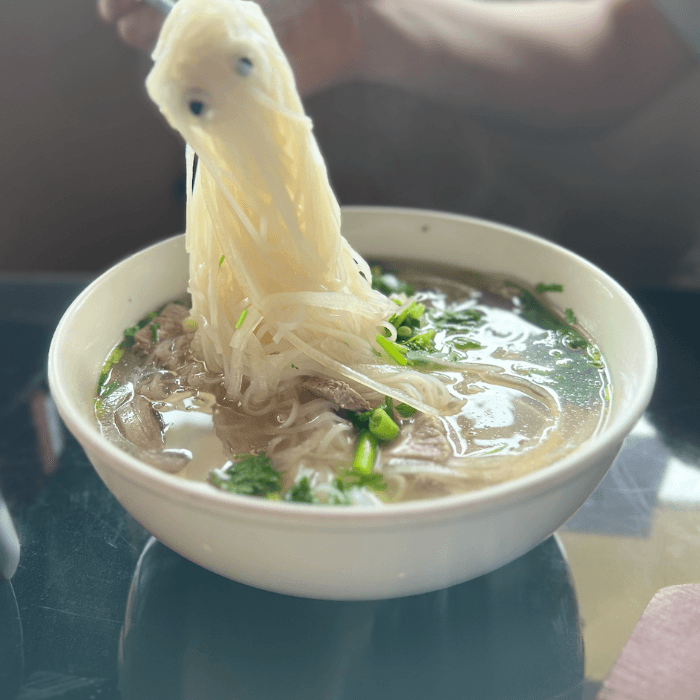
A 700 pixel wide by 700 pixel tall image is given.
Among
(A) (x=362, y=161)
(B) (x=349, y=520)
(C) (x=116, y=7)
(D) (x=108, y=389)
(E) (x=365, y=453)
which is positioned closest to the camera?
Result: (B) (x=349, y=520)

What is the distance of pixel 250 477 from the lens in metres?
1.38

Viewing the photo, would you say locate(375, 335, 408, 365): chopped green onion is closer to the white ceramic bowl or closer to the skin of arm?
the white ceramic bowl

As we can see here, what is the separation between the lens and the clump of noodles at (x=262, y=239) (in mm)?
1376

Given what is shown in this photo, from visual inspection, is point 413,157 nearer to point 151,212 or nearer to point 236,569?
point 151,212

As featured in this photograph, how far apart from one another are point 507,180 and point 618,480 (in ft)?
5.97

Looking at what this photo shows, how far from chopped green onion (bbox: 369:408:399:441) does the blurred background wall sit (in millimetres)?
1957

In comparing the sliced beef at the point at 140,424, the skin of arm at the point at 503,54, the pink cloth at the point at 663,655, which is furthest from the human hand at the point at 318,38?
the pink cloth at the point at 663,655

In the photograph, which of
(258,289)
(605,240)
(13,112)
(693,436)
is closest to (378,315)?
(258,289)

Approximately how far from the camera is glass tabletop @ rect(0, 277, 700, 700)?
4.05 feet

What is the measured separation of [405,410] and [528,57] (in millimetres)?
2145

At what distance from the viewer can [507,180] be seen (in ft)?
10.5

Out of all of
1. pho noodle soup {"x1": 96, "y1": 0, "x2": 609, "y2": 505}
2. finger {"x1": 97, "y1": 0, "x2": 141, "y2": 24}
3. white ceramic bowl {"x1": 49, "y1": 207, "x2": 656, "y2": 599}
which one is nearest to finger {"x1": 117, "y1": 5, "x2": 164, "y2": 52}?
finger {"x1": 97, "y1": 0, "x2": 141, "y2": 24}

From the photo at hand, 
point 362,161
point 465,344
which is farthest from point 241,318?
point 362,161

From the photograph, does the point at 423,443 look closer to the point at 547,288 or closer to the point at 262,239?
the point at 262,239
